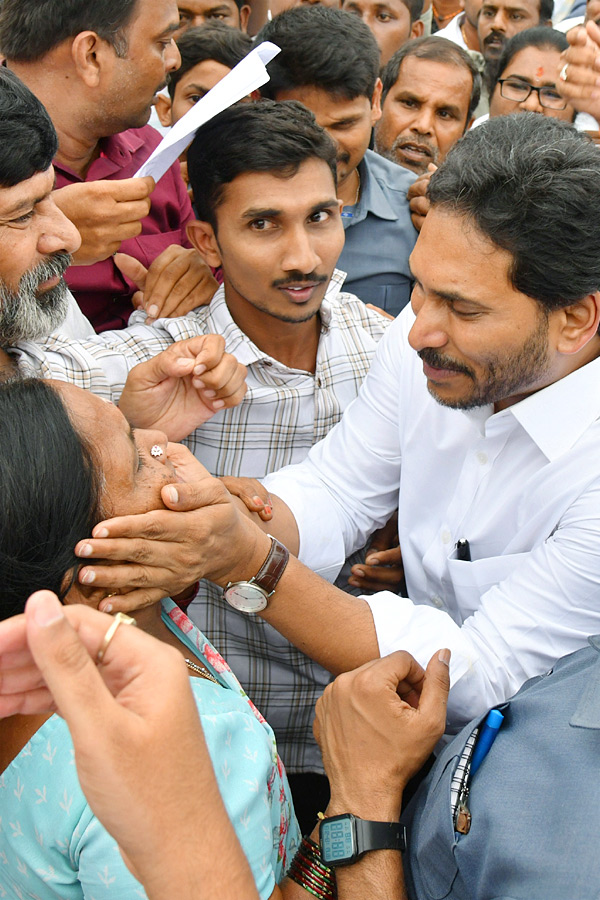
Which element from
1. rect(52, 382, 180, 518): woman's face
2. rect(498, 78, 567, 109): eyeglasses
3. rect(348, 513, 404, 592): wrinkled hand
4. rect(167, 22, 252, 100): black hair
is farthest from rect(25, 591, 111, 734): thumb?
rect(498, 78, 567, 109): eyeglasses

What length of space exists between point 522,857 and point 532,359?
1.27 metres

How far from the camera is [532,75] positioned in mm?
4828

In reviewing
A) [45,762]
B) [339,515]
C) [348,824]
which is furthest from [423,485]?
[45,762]

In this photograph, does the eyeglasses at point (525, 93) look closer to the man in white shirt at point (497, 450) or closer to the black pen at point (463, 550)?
the man in white shirt at point (497, 450)

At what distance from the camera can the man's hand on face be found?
258 centimetres

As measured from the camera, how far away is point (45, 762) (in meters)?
1.36

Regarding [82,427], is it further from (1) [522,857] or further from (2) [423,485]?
(2) [423,485]

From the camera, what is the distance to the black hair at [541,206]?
6.55 ft

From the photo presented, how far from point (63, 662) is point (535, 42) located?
5.10m

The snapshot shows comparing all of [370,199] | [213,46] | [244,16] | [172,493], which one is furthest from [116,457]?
[244,16]

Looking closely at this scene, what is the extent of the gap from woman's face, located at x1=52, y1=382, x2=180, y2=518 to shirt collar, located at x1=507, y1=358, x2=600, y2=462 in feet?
3.24

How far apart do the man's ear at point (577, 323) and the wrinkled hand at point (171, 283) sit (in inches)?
50.5

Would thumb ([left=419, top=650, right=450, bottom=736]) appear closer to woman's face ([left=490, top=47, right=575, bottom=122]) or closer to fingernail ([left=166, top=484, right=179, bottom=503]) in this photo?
fingernail ([left=166, top=484, right=179, bottom=503])

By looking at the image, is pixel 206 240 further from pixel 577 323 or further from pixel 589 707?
pixel 589 707
